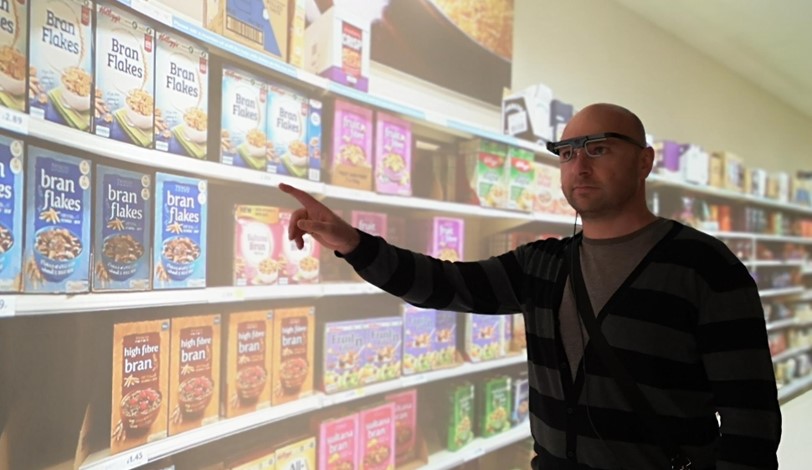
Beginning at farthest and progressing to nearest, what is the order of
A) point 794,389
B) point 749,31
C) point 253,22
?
point 794,389, point 749,31, point 253,22

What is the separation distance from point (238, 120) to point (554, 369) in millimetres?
1284

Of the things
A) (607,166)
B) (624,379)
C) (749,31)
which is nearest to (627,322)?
(624,379)

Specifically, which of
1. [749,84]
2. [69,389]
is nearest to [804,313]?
[749,84]

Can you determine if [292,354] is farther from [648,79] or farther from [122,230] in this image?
[648,79]

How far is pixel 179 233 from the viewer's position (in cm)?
162

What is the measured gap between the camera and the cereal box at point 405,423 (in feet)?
7.88

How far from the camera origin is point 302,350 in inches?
78.5

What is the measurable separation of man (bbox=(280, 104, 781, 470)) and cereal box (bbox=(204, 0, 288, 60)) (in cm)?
71

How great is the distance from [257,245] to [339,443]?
2.92ft

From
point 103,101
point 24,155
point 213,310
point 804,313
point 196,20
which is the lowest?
point 804,313

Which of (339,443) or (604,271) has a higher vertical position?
(604,271)

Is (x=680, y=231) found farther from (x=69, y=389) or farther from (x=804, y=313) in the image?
(x=804, y=313)

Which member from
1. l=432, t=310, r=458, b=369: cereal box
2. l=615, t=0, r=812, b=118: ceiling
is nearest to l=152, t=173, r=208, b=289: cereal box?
l=432, t=310, r=458, b=369: cereal box

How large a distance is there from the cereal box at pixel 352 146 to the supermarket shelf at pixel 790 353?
5.35m
